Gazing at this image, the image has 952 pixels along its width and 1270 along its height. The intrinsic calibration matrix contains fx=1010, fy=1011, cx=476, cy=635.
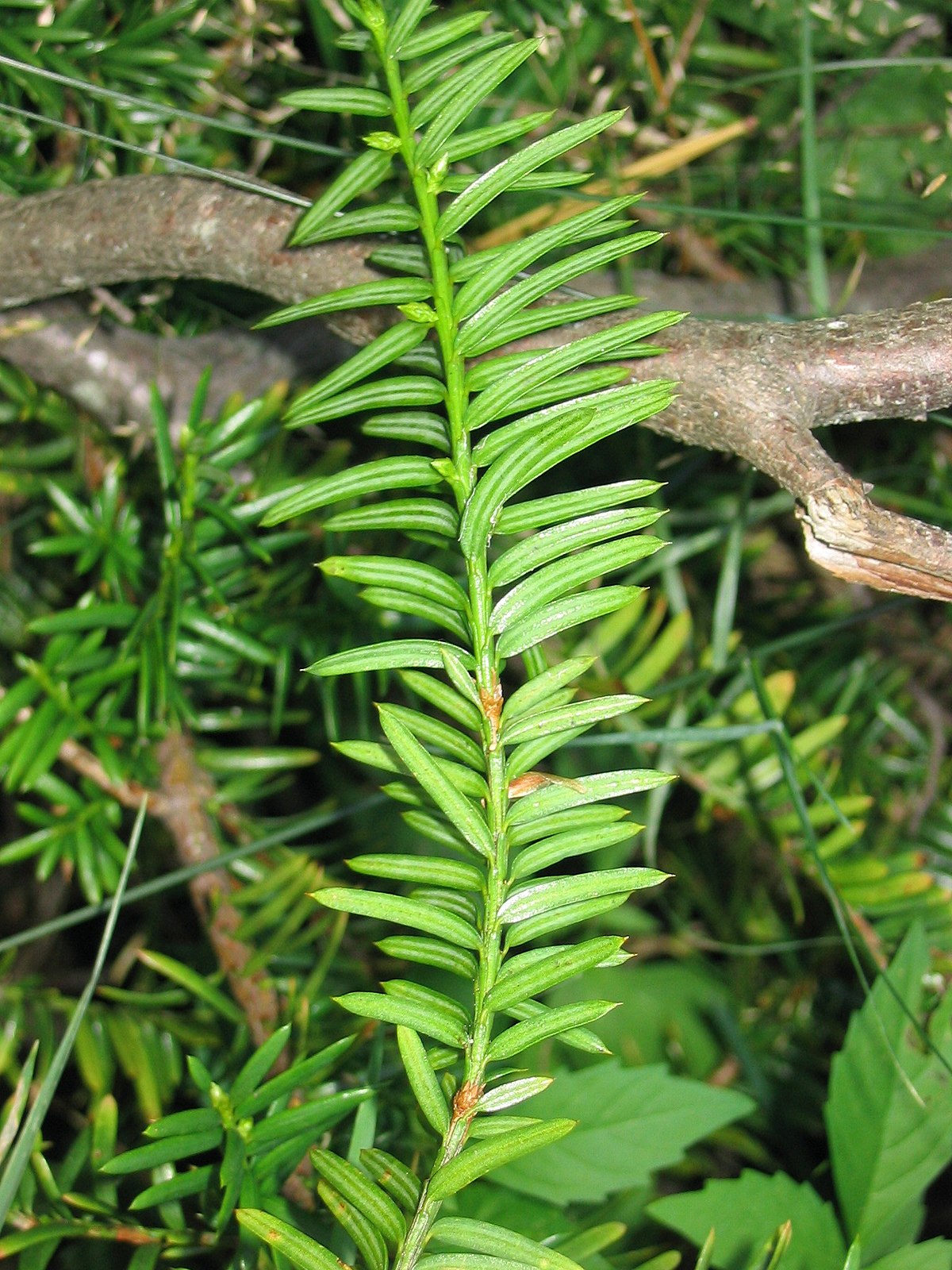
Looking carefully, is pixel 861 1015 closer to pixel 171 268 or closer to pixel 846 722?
pixel 846 722

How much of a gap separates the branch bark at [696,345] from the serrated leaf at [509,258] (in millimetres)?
83

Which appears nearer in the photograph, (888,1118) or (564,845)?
(564,845)

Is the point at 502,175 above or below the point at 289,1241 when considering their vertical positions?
above

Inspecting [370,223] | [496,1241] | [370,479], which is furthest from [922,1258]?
[370,223]

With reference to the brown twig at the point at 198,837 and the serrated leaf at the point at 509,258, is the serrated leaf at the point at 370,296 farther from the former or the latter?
the brown twig at the point at 198,837

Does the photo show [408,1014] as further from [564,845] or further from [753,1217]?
[753,1217]

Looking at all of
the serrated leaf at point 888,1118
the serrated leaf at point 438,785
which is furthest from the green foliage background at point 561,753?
the serrated leaf at point 438,785

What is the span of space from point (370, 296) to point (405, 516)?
0.12m

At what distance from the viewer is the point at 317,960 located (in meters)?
0.88

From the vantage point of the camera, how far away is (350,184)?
56cm

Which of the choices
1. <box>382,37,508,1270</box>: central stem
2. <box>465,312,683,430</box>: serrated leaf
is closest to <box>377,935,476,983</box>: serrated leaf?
<box>382,37,508,1270</box>: central stem

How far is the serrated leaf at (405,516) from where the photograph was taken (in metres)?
0.50

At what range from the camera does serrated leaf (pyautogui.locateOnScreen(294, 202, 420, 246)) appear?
21.1 inches

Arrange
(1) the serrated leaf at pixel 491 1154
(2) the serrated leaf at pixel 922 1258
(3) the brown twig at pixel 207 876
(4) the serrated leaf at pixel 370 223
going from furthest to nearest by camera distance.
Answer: (3) the brown twig at pixel 207 876, (2) the serrated leaf at pixel 922 1258, (4) the serrated leaf at pixel 370 223, (1) the serrated leaf at pixel 491 1154
